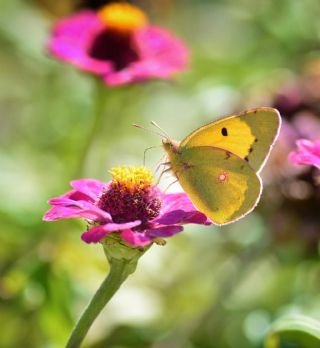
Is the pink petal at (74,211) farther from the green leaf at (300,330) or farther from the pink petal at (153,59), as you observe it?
the pink petal at (153,59)

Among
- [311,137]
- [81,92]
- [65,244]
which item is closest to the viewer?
[311,137]

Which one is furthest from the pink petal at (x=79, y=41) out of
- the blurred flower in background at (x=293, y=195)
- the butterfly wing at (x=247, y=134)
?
the butterfly wing at (x=247, y=134)

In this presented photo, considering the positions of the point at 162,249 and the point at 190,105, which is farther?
the point at 190,105

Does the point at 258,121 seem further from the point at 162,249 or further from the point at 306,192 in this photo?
the point at 162,249

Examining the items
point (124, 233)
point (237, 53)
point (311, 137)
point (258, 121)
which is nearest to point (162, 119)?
point (237, 53)

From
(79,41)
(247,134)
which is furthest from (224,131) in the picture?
(79,41)

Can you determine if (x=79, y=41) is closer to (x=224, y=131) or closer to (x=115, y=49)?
(x=115, y=49)

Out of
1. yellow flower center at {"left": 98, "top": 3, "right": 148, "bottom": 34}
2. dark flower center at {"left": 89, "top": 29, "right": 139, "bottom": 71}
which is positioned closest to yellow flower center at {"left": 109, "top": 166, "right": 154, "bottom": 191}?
dark flower center at {"left": 89, "top": 29, "right": 139, "bottom": 71}
